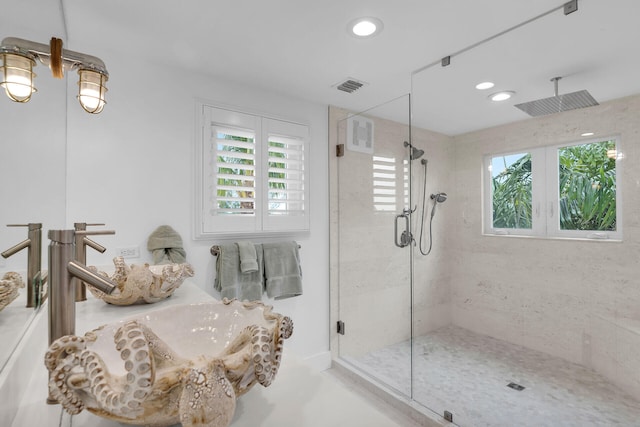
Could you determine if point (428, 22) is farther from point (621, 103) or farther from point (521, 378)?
point (521, 378)

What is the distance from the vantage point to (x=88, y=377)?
49 cm

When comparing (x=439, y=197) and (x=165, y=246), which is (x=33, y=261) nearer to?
(x=165, y=246)

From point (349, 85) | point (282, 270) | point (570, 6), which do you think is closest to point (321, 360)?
point (282, 270)

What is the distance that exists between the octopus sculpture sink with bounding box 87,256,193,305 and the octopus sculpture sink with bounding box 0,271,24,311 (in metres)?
0.35

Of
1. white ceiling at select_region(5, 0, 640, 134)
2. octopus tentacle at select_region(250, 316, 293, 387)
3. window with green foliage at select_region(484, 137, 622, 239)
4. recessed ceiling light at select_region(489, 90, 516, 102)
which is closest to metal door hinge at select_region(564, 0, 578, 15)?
white ceiling at select_region(5, 0, 640, 134)

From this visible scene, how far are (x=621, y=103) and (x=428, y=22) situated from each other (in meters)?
1.05

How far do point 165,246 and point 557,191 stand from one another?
238cm

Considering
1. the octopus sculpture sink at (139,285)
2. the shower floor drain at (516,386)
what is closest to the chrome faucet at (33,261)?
the octopus sculpture sink at (139,285)

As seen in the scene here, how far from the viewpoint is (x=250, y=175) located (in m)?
2.40

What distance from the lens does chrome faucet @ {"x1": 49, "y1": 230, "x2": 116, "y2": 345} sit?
24.0 inches

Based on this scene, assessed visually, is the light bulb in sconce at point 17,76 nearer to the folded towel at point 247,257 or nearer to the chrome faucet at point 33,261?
the chrome faucet at point 33,261

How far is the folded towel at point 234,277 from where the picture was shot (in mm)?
2234

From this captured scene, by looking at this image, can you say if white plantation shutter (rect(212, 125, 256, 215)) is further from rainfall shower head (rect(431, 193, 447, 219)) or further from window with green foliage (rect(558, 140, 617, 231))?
window with green foliage (rect(558, 140, 617, 231))

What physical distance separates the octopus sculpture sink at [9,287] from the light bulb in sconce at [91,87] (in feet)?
2.19
